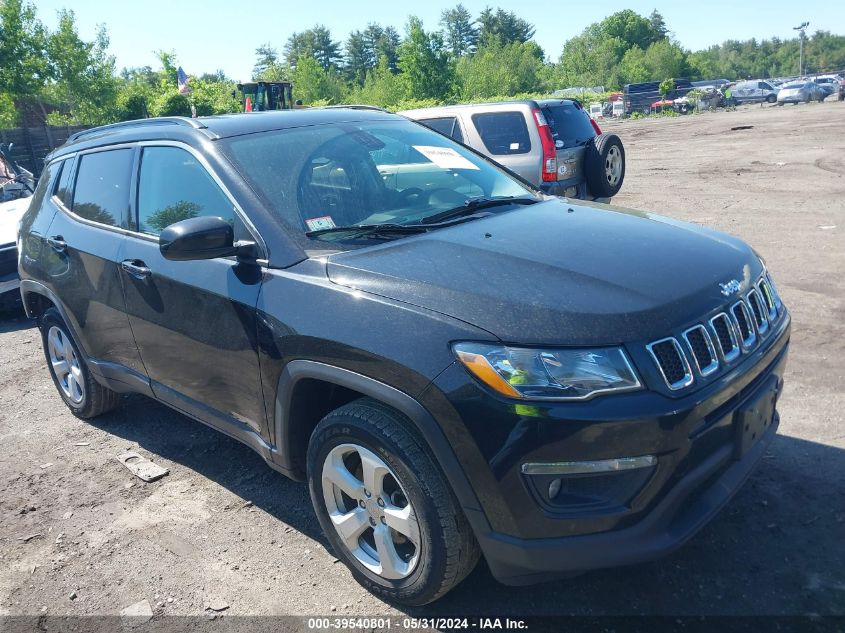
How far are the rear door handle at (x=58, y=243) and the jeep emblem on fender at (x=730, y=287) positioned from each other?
367 cm

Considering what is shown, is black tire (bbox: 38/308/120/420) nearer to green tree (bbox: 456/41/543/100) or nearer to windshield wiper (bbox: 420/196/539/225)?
windshield wiper (bbox: 420/196/539/225)

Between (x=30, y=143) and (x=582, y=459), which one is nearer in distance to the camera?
(x=582, y=459)

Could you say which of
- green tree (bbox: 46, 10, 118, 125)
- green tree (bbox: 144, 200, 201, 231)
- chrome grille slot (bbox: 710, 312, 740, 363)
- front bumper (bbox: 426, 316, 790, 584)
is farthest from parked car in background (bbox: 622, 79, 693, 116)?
front bumper (bbox: 426, 316, 790, 584)

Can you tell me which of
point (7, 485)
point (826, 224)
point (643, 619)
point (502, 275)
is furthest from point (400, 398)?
point (826, 224)

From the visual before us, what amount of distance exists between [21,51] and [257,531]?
34443mm

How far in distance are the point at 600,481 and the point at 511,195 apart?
1.93 meters

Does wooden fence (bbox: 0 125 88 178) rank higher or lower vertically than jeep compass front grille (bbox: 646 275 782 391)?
higher

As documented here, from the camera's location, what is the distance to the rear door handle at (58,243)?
4434mm

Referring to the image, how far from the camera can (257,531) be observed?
11.7ft

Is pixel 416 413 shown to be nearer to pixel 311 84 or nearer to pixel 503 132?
pixel 503 132

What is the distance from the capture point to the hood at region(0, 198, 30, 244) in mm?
8016

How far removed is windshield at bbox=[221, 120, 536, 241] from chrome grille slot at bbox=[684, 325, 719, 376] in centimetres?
136

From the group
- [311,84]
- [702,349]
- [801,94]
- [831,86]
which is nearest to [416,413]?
[702,349]

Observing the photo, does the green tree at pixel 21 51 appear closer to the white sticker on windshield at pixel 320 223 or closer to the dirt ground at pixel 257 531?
the dirt ground at pixel 257 531
